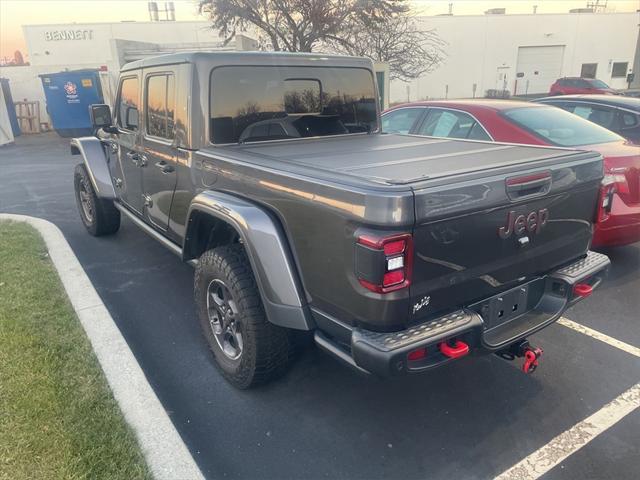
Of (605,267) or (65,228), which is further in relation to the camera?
(65,228)

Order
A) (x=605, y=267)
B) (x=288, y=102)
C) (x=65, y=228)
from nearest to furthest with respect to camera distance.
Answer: (x=605, y=267)
(x=288, y=102)
(x=65, y=228)

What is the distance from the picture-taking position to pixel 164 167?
3.75m

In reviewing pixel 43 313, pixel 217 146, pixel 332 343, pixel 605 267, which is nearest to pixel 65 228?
pixel 43 313

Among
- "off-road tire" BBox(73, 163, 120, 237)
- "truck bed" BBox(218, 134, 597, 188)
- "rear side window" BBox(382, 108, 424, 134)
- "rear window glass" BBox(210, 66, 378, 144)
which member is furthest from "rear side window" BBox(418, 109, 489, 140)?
"off-road tire" BBox(73, 163, 120, 237)

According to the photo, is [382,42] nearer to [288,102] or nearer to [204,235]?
[288,102]

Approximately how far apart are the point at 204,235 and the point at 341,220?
154 centimetres

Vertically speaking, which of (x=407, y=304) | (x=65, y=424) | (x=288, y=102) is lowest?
(x=65, y=424)

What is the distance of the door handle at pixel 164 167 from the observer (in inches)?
144

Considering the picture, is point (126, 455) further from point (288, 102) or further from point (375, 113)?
point (375, 113)

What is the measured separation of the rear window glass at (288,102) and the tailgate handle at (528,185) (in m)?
1.93

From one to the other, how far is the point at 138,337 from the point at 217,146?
1.61 metres

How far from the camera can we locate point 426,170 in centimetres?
246

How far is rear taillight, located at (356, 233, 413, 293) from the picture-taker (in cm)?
203

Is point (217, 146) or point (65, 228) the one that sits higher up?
point (217, 146)
